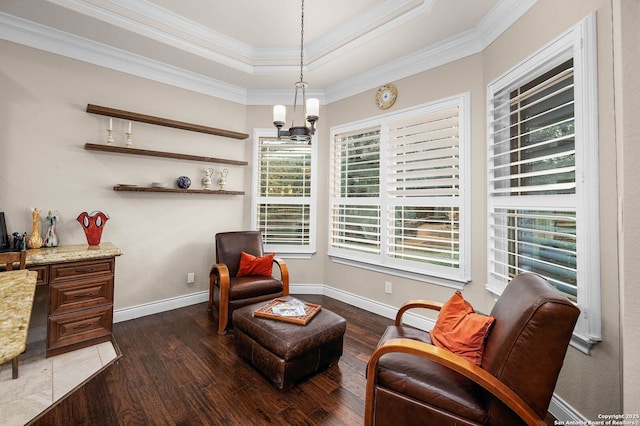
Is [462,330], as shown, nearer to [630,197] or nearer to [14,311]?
[630,197]

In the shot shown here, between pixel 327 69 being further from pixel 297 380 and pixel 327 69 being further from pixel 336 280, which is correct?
pixel 297 380

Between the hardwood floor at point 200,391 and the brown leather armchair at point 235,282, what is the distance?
34 centimetres

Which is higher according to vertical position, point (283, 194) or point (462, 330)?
point (283, 194)

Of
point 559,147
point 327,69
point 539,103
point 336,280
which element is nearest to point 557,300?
point 559,147

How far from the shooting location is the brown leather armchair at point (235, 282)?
2971 mm

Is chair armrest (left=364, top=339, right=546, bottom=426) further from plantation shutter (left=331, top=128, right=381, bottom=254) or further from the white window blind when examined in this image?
the white window blind

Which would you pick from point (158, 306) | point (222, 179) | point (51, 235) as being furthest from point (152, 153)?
point (158, 306)

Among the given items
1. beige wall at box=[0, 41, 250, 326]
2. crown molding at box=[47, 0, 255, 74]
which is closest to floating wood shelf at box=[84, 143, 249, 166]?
beige wall at box=[0, 41, 250, 326]

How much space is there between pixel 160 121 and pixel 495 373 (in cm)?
386

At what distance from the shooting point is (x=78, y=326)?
252 centimetres

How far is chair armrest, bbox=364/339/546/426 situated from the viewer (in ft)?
3.91

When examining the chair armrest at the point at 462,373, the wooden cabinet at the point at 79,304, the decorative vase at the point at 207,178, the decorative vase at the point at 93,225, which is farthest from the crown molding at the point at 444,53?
the wooden cabinet at the point at 79,304

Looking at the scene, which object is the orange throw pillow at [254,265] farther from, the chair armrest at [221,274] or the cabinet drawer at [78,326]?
the cabinet drawer at [78,326]

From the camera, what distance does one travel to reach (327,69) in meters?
3.55
